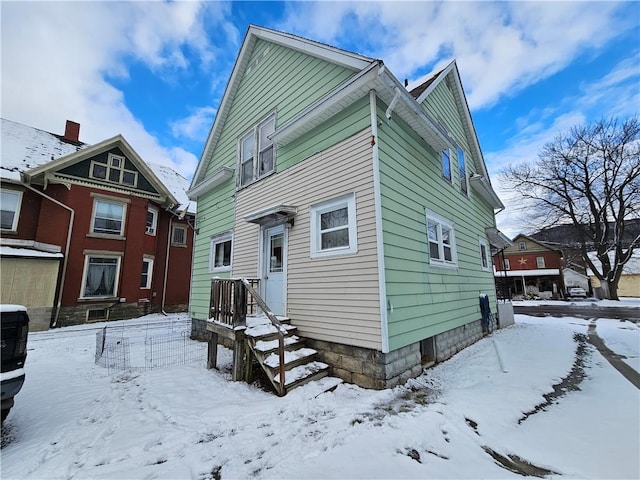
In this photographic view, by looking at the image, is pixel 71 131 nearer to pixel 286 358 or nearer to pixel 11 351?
pixel 11 351

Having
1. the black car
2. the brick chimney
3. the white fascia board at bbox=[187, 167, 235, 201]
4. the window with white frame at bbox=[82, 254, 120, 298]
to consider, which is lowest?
the black car

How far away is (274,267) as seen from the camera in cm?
688

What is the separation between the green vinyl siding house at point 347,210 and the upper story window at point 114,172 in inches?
342

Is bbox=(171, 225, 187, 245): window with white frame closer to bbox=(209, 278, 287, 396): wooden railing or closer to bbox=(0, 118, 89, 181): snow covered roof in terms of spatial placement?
bbox=(0, 118, 89, 181): snow covered roof

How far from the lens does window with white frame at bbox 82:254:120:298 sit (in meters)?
13.1

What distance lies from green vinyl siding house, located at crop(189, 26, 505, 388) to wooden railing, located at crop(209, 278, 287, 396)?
1109 mm

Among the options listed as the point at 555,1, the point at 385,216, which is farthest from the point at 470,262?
the point at 555,1

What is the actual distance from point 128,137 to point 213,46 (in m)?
9.22

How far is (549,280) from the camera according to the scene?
1282 inches

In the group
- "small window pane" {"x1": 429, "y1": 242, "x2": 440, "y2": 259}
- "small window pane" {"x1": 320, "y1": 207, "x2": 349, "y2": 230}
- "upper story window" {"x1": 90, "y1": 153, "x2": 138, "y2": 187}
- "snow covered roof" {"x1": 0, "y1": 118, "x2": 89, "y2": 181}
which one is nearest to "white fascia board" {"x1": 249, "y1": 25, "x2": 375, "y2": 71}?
"small window pane" {"x1": 320, "y1": 207, "x2": 349, "y2": 230}

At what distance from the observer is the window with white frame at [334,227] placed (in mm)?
5109

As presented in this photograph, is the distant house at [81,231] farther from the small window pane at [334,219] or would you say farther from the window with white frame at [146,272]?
the small window pane at [334,219]

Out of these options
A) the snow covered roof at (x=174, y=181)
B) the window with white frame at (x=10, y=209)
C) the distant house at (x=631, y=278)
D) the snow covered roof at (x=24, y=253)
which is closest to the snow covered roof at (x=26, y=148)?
the snow covered roof at (x=174, y=181)

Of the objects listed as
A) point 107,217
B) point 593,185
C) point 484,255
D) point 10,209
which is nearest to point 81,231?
point 107,217
